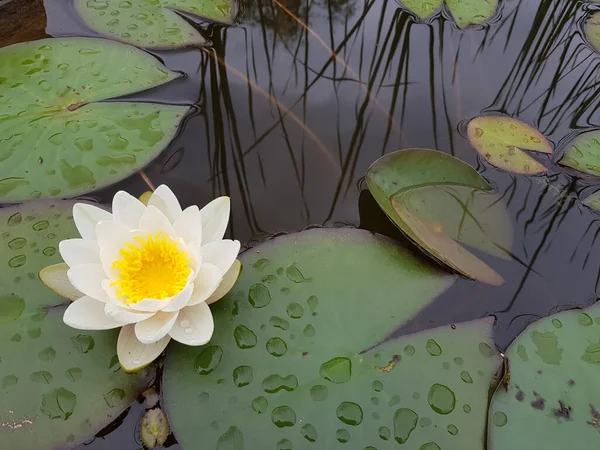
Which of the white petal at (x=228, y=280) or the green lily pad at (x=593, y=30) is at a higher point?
the green lily pad at (x=593, y=30)

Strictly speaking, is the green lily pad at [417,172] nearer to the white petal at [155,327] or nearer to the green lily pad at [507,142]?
the green lily pad at [507,142]

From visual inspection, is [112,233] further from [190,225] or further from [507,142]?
[507,142]

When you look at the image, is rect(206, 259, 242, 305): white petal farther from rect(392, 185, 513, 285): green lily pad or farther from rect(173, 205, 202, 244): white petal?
rect(392, 185, 513, 285): green lily pad

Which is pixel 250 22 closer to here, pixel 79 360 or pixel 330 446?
pixel 79 360

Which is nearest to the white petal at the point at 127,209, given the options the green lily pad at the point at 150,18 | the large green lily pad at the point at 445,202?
the large green lily pad at the point at 445,202

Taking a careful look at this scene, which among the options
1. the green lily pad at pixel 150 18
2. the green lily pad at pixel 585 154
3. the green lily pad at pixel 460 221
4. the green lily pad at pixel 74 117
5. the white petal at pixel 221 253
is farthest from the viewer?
the green lily pad at pixel 150 18

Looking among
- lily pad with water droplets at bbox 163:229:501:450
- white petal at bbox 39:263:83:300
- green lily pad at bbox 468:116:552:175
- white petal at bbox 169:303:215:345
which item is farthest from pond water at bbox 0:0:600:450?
white petal at bbox 39:263:83:300

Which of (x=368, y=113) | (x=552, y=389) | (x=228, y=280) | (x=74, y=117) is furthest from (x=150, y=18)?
A: (x=552, y=389)
